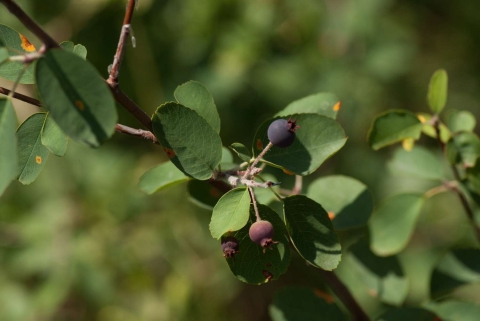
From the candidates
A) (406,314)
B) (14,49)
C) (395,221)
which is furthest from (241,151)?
(395,221)

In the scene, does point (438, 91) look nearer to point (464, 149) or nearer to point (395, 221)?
point (464, 149)

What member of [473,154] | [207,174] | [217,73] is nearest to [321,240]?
[207,174]

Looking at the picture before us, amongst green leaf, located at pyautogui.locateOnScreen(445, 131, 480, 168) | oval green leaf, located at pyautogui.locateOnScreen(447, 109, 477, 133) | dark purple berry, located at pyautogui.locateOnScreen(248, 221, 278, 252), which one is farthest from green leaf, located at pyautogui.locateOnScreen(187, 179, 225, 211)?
oval green leaf, located at pyautogui.locateOnScreen(447, 109, 477, 133)

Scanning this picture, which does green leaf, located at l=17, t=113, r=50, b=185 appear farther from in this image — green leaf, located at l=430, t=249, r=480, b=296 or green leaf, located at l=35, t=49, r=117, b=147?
green leaf, located at l=430, t=249, r=480, b=296

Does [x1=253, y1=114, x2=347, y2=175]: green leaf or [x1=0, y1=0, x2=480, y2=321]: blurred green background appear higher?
[x1=253, y1=114, x2=347, y2=175]: green leaf

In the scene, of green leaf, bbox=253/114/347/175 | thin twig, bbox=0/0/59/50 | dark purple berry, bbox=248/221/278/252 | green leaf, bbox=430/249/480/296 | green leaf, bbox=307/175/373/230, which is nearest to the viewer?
thin twig, bbox=0/0/59/50

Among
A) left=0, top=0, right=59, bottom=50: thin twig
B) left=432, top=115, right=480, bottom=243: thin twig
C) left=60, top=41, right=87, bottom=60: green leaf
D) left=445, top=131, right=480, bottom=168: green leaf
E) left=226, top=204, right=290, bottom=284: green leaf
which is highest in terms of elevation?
left=0, top=0, right=59, bottom=50: thin twig
